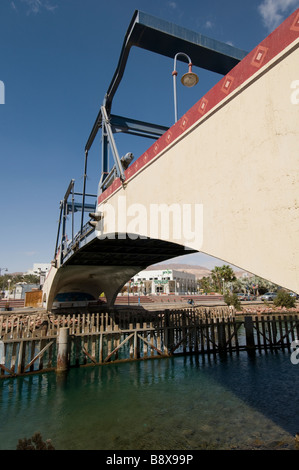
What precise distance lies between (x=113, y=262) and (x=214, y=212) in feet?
76.1

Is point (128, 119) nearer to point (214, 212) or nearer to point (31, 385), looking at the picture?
point (214, 212)

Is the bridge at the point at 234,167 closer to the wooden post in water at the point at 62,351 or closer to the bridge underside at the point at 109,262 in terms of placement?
the bridge underside at the point at 109,262

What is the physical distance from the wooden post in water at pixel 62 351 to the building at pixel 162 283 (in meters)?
63.9

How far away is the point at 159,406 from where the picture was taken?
10945 mm

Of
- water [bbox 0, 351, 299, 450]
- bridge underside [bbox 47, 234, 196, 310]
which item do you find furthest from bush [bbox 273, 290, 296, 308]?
water [bbox 0, 351, 299, 450]

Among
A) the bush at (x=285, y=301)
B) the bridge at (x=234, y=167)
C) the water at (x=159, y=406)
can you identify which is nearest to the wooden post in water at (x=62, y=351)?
the water at (x=159, y=406)

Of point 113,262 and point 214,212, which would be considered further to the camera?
point 113,262

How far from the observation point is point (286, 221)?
3742 mm

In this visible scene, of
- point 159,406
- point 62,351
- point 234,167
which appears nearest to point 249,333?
point 159,406

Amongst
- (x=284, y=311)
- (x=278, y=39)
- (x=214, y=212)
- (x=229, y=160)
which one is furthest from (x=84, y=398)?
(x=284, y=311)

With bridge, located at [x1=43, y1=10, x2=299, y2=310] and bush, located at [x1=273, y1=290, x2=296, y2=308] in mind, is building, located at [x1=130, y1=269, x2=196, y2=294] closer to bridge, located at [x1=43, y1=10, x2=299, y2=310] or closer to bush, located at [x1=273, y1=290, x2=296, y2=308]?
bush, located at [x1=273, y1=290, x2=296, y2=308]

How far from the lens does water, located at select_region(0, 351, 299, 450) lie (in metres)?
8.38

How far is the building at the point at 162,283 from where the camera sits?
82.4m

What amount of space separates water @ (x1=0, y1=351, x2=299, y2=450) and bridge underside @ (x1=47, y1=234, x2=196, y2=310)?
804 cm
